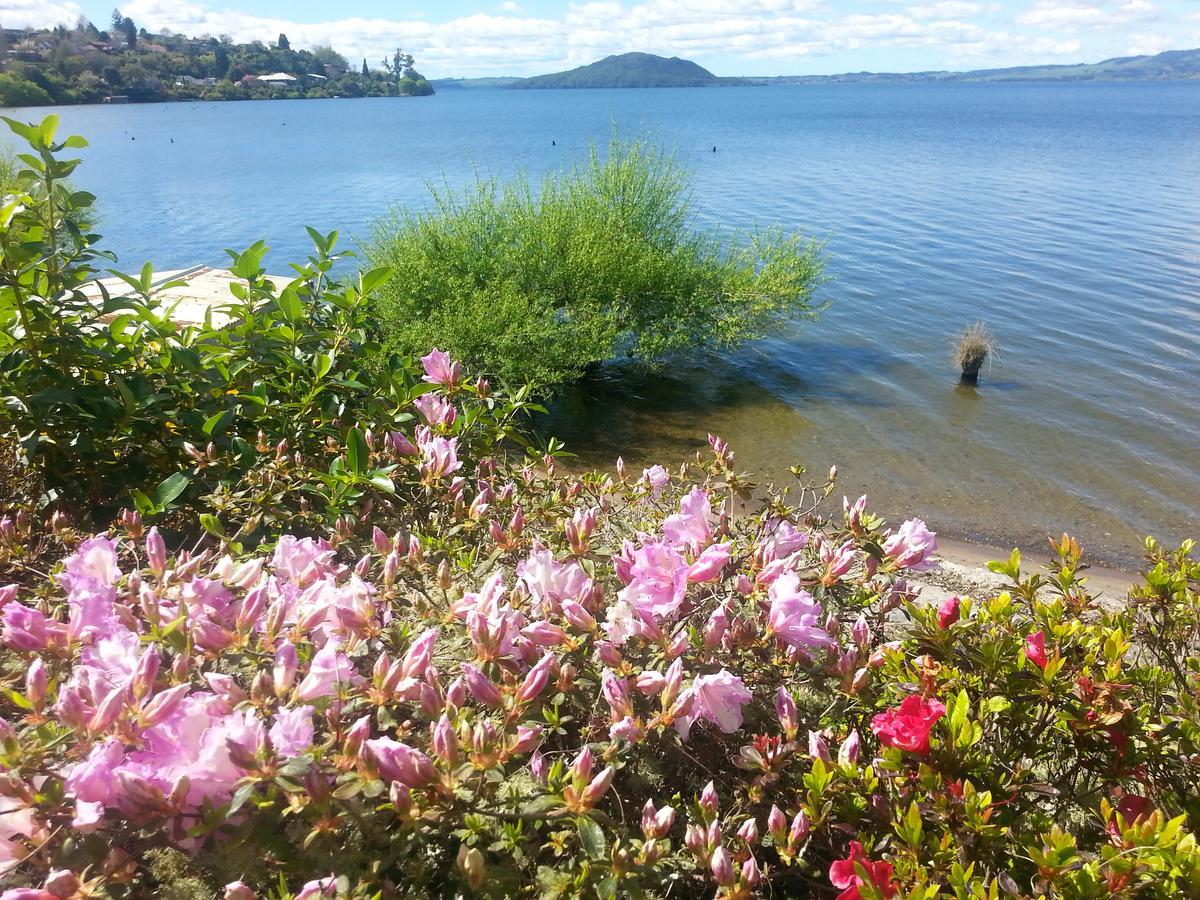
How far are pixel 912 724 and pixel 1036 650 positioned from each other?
0.41 m

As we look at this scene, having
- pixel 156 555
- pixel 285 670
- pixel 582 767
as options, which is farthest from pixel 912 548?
pixel 156 555

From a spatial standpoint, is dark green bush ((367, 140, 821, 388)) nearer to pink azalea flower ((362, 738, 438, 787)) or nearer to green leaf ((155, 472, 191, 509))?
green leaf ((155, 472, 191, 509))

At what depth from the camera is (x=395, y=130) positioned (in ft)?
225

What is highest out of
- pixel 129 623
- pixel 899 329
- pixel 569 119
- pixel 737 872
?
pixel 569 119

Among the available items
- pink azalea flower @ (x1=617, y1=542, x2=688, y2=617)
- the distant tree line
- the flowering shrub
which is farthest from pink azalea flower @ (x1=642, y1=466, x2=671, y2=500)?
the distant tree line

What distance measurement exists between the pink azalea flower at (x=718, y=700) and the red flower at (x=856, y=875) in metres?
0.28

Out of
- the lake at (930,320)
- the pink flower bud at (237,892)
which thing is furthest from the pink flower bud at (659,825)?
the lake at (930,320)

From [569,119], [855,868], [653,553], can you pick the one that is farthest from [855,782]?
[569,119]

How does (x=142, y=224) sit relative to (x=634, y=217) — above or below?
below

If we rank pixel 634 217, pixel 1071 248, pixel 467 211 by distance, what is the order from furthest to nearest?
1. pixel 1071 248
2. pixel 634 217
3. pixel 467 211

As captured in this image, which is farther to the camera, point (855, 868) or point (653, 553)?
point (653, 553)

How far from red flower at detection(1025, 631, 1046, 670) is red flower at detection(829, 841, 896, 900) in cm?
54

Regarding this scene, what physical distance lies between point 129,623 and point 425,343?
759 cm

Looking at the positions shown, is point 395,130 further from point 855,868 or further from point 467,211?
point 855,868
